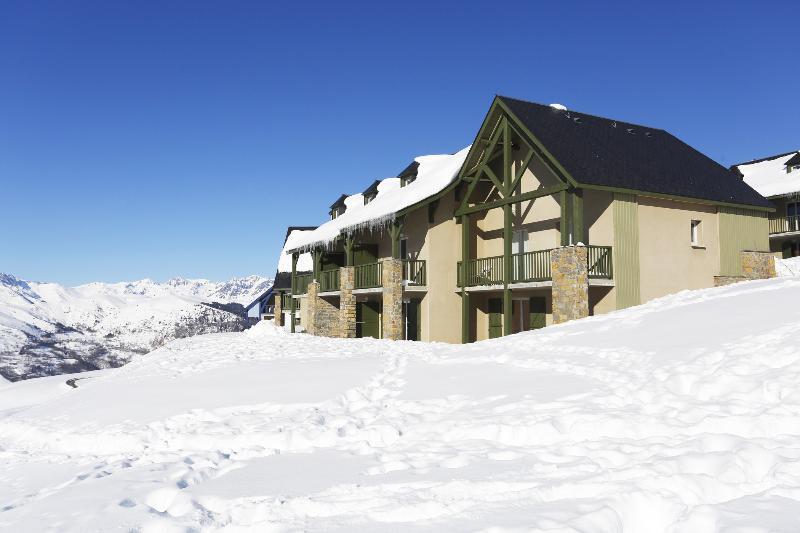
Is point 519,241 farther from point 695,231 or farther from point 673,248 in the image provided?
point 695,231

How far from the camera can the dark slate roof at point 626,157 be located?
61.0 feet

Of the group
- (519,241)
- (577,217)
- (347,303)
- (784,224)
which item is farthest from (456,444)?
(784,224)

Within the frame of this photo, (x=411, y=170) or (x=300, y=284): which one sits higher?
(x=411, y=170)

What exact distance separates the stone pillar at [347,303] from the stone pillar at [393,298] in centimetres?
329

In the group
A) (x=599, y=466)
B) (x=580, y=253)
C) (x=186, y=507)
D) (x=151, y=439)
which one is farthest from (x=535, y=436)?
(x=580, y=253)

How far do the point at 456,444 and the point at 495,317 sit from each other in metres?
17.5

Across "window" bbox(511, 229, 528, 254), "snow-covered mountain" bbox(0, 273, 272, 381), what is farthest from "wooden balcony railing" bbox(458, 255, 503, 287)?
"snow-covered mountain" bbox(0, 273, 272, 381)

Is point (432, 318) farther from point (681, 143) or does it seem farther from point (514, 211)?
point (681, 143)

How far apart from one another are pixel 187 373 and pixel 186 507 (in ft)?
29.0

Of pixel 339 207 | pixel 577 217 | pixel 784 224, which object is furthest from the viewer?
pixel 339 207

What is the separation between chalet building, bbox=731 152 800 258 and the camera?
33.1 m

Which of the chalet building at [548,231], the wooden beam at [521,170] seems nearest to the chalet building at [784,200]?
the chalet building at [548,231]

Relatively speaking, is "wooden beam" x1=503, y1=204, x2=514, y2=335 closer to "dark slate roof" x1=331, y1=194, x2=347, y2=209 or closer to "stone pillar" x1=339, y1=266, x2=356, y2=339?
"stone pillar" x1=339, y1=266, x2=356, y2=339

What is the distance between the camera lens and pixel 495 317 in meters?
23.3
